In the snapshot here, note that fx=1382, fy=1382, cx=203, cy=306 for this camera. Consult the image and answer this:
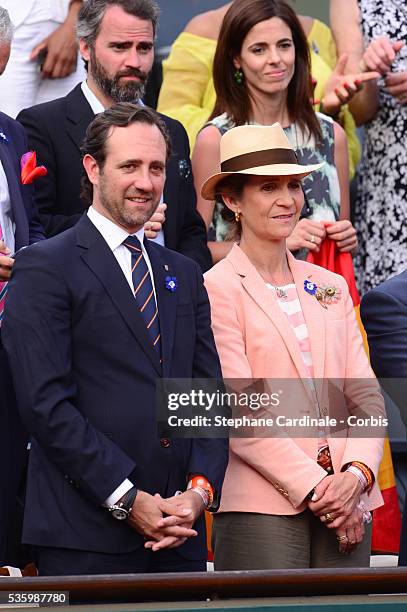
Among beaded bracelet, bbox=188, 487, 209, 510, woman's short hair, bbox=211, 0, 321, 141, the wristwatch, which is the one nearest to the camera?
the wristwatch

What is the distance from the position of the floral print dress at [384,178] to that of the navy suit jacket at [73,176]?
116 cm

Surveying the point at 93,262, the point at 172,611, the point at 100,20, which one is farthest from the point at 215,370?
the point at 100,20

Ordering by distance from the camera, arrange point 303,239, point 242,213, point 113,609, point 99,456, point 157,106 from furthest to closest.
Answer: point 157,106
point 303,239
point 242,213
point 99,456
point 113,609

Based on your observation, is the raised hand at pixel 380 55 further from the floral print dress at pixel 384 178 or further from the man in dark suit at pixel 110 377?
the man in dark suit at pixel 110 377

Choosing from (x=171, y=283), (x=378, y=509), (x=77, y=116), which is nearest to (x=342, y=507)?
(x=171, y=283)

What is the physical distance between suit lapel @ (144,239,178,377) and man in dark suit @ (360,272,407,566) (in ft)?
2.39

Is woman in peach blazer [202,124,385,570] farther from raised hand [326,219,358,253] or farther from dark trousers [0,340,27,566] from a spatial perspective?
raised hand [326,219,358,253]

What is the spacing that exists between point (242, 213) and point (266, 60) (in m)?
1.12

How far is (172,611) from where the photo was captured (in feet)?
11.3

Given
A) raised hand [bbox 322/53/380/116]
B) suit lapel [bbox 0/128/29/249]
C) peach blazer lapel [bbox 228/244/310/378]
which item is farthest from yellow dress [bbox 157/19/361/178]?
peach blazer lapel [bbox 228/244/310/378]

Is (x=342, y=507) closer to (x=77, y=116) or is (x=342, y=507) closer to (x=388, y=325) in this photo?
(x=388, y=325)

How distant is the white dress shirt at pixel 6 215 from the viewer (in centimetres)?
444

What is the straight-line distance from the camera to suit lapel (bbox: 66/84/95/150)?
4906 mm

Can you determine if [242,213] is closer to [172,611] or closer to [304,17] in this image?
[172,611]
